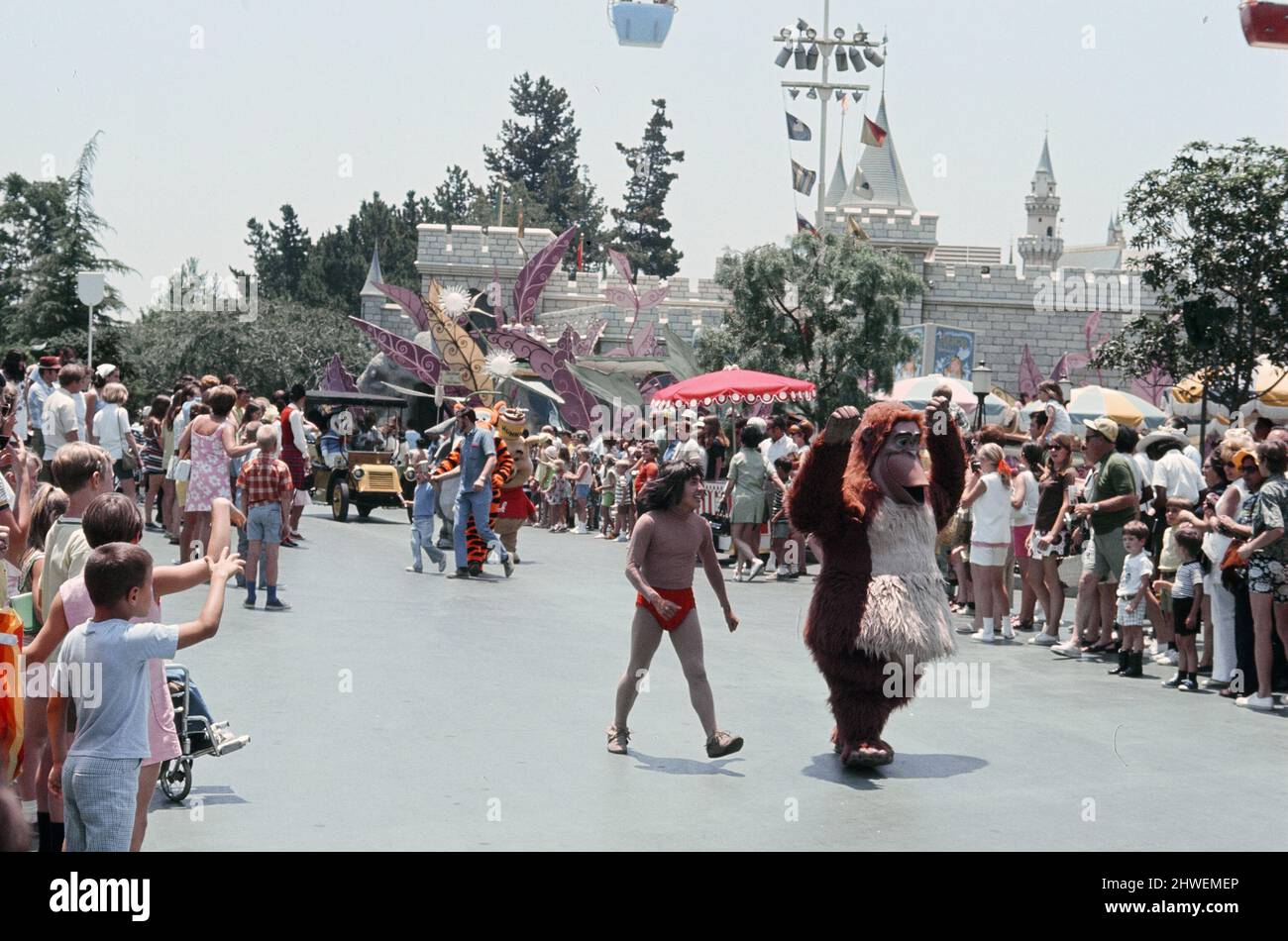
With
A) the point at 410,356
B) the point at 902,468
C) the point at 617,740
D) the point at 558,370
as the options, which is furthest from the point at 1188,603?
the point at 410,356

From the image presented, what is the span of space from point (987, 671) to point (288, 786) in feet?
18.2

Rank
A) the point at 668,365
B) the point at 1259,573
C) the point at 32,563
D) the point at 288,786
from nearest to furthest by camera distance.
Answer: the point at 32,563, the point at 288,786, the point at 1259,573, the point at 668,365

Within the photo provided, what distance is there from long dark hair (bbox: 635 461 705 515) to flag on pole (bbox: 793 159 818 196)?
26.9 metres

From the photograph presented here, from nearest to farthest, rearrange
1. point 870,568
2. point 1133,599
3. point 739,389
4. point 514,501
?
point 870,568
point 1133,599
point 514,501
point 739,389

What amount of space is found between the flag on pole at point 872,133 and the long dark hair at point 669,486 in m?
30.1

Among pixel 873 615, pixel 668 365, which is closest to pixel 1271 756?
pixel 873 615

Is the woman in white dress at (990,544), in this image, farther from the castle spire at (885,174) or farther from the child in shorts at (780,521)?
the castle spire at (885,174)

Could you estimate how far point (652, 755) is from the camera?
762 cm

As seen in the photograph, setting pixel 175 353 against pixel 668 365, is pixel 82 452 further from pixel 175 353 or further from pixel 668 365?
pixel 175 353

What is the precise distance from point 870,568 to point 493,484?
28.0 feet

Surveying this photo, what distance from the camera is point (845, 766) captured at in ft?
24.5

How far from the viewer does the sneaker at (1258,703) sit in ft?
30.4

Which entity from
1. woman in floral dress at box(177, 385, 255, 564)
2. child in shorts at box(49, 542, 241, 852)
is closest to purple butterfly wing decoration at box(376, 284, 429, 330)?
woman in floral dress at box(177, 385, 255, 564)

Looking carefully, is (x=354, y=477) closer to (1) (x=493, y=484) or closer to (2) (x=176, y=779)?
(1) (x=493, y=484)
